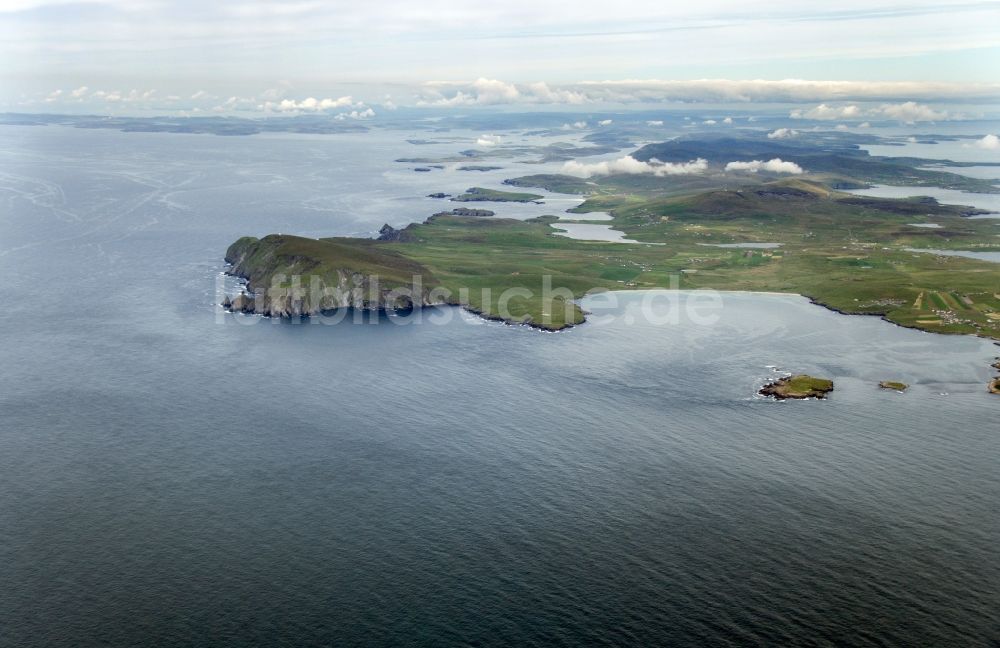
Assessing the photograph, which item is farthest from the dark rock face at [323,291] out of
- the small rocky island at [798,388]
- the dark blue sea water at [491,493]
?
the small rocky island at [798,388]

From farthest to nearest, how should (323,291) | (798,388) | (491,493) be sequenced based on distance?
(323,291) → (798,388) → (491,493)

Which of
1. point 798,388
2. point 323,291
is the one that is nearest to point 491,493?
point 798,388

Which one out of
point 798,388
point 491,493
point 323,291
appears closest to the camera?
point 491,493

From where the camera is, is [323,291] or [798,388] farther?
[323,291]

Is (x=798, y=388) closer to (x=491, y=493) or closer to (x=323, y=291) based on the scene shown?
(x=491, y=493)

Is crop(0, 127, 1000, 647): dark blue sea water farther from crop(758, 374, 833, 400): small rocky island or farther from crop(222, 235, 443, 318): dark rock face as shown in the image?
crop(222, 235, 443, 318): dark rock face

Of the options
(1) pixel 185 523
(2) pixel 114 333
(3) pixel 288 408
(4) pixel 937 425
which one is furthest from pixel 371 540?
(2) pixel 114 333

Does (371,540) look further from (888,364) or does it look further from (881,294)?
(881,294)

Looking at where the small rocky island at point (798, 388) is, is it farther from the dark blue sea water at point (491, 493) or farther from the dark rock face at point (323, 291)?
the dark rock face at point (323, 291)
